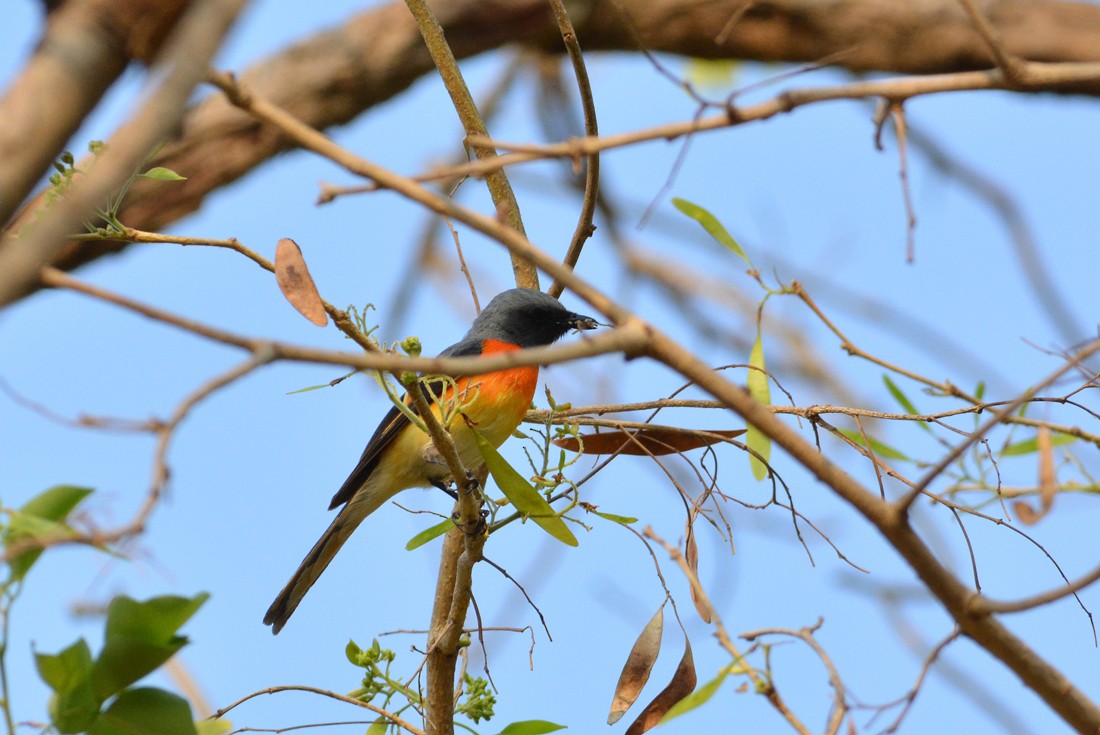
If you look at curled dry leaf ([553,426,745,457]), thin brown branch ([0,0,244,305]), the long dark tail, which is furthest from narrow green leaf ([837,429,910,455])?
thin brown branch ([0,0,244,305])

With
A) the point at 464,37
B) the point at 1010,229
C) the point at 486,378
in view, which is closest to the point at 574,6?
the point at 464,37

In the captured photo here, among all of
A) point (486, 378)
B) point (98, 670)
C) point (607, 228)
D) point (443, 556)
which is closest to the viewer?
point (98, 670)

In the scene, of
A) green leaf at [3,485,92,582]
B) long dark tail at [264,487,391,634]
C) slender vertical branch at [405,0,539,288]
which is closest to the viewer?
green leaf at [3,485,92,582]

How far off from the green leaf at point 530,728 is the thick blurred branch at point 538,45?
4.77 m

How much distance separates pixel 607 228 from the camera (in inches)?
254

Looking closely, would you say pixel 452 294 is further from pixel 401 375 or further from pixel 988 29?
pixel 988 29

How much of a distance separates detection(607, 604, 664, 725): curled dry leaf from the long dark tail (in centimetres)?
156

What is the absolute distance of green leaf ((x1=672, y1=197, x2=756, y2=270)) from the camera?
218cm

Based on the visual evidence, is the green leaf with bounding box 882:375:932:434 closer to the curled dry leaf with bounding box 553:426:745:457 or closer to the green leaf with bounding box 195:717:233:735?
the curled dry leaf with bounding box 553:426:745:457

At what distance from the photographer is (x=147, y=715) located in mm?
1441

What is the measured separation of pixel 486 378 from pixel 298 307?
1.82m

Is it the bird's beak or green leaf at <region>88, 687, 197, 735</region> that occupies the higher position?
the bird's beak

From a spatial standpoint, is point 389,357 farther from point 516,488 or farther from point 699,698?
point 516,488

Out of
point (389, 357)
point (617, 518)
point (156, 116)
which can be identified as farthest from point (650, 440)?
point (156, 116)
